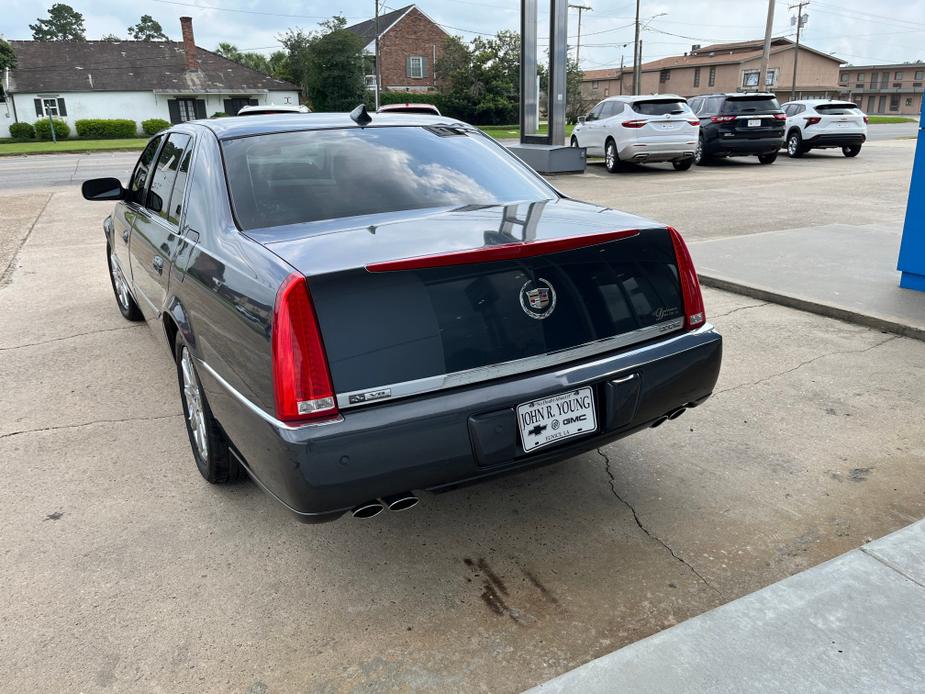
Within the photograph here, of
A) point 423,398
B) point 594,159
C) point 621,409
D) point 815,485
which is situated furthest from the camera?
point 594,159

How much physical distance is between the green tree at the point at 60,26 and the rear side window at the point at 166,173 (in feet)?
403

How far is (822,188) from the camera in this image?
538 inches

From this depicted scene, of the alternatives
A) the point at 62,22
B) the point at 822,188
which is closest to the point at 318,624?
the point at 822,188

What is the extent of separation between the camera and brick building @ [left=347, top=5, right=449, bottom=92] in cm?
5975

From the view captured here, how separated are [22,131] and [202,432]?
4898 centimetres

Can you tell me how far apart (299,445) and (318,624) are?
0.70 metres

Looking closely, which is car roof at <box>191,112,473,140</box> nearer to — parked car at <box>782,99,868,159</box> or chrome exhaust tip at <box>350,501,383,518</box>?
chrome exhaust tip at <box>350,501,383,518</box>

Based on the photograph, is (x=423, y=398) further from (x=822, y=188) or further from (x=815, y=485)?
(x=822, y=188)

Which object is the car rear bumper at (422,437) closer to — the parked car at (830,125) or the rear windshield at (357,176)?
the rear windshield at (357,176)

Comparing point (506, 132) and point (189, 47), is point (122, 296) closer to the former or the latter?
point (506, 132)

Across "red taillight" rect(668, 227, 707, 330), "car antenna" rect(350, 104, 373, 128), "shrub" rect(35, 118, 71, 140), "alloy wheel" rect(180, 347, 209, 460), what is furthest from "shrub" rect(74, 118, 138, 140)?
"red taillight" rect(668, 227, 707, 330)

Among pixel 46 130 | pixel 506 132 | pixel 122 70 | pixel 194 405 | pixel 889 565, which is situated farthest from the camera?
pixel 122 70

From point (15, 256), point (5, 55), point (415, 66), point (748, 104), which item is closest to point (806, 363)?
point (15, 256)

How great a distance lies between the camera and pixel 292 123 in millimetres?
3637
